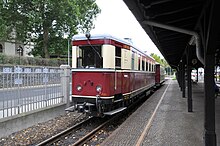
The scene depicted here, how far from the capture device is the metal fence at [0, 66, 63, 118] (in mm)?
7895

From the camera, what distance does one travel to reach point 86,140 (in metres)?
7.48

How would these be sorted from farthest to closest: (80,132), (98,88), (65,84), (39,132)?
(65,84), (98,88), (80,132), (39,132)

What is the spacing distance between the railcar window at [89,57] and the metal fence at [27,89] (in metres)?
1.73

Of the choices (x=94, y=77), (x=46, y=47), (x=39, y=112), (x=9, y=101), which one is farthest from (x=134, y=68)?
(x=46, y=47)

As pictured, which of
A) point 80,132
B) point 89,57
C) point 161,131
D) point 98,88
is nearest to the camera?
point 161,131

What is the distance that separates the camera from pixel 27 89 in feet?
29.8

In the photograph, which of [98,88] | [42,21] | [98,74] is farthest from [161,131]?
[42,21]

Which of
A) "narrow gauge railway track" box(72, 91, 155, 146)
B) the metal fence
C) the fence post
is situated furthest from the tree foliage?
"narrow gauge railway track" box(72, 91, 155, 146)

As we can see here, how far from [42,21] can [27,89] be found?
83.4 feet

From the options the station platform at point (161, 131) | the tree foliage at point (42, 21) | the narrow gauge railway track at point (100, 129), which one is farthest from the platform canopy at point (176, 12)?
the tree foliage at point (42, 21)

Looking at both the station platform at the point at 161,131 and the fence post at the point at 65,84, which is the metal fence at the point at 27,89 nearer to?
the fence post at the point at 65,84

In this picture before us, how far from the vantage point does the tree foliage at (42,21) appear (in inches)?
1293

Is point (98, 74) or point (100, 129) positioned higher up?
point (98, 74)

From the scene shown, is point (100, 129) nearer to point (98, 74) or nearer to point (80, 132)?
point (80, 132)
